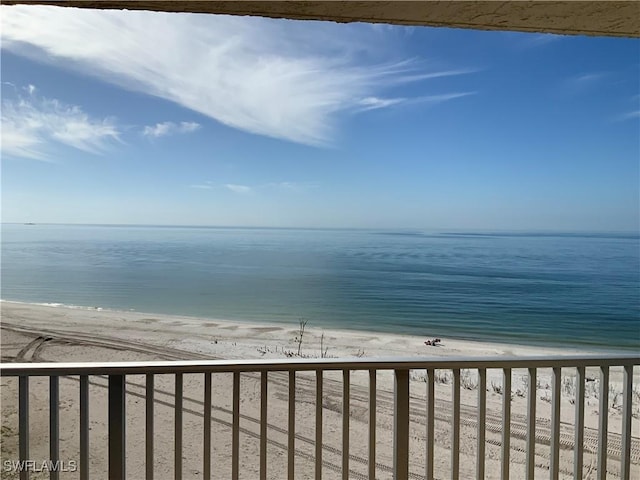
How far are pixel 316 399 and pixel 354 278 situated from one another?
814 centimetres

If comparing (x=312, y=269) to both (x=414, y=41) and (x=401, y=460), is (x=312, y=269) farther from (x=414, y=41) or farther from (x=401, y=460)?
(x=401, y=460)

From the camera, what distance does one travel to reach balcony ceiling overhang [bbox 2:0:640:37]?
1.29m

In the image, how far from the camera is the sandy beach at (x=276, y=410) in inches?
104

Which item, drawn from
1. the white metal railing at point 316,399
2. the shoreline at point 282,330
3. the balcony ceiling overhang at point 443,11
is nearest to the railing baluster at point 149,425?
the white metal railing at point 316,399

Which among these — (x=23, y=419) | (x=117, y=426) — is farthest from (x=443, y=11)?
(x=23, y=419)

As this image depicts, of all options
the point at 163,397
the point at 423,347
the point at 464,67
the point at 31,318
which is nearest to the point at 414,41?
the point at 464,67

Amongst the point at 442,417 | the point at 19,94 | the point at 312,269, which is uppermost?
the point at 19,94

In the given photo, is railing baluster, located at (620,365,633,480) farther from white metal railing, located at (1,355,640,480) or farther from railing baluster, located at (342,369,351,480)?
railing baluster, located at (342,369,351,480)

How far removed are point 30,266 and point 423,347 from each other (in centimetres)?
617

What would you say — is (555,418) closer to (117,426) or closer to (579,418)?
(579,418)

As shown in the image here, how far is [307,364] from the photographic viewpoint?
4.49 ft

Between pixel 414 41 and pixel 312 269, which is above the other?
pixel 414 41

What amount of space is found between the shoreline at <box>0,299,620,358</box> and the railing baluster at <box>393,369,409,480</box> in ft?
13.1

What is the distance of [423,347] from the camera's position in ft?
18.2
